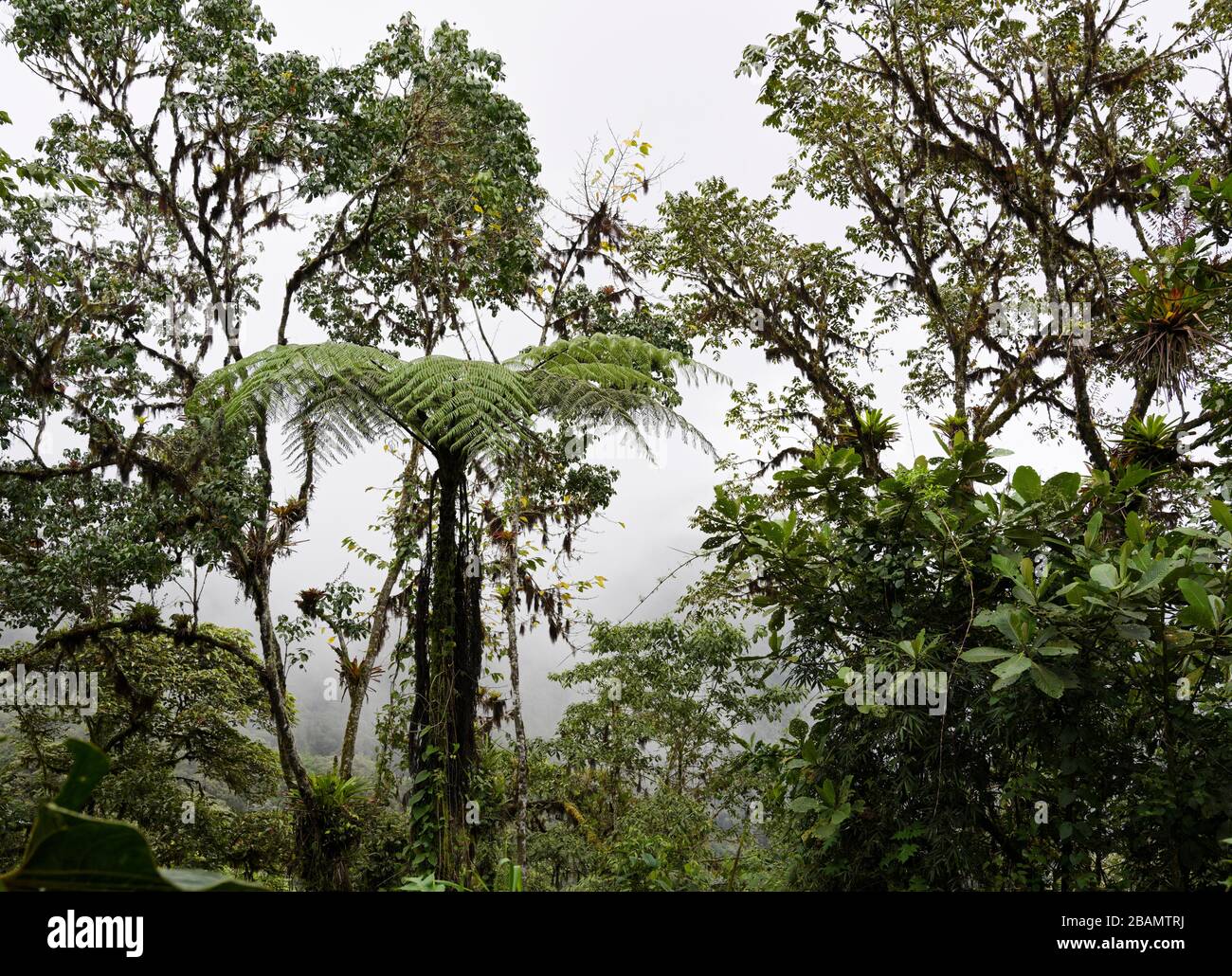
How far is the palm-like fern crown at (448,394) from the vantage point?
3053 millimetres

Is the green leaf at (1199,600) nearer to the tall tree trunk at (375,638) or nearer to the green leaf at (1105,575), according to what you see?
the green leaf at (1105,575)

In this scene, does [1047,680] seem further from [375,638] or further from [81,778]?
[375,638]

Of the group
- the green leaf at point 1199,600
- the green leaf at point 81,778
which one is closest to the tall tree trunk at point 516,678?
the green leaf at point 1199,600

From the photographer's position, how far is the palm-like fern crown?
10.0 ft

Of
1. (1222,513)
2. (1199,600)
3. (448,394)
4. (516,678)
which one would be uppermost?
(448,394)

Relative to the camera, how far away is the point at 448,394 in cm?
312

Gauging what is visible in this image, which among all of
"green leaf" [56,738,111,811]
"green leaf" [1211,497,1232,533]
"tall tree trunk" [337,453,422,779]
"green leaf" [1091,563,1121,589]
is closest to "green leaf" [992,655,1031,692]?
"green leaf" [1091,563,1121,589]

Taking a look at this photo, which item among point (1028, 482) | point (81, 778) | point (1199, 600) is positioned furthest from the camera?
point (1028, 482)

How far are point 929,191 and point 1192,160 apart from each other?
6.14 feet

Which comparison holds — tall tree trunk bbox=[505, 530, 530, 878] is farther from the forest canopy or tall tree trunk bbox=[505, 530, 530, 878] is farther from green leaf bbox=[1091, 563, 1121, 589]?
green leaf bbox=[1091, 563, 1121, 589]

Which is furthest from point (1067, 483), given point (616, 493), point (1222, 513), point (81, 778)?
point (616, 493)

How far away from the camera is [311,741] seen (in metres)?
10.2
